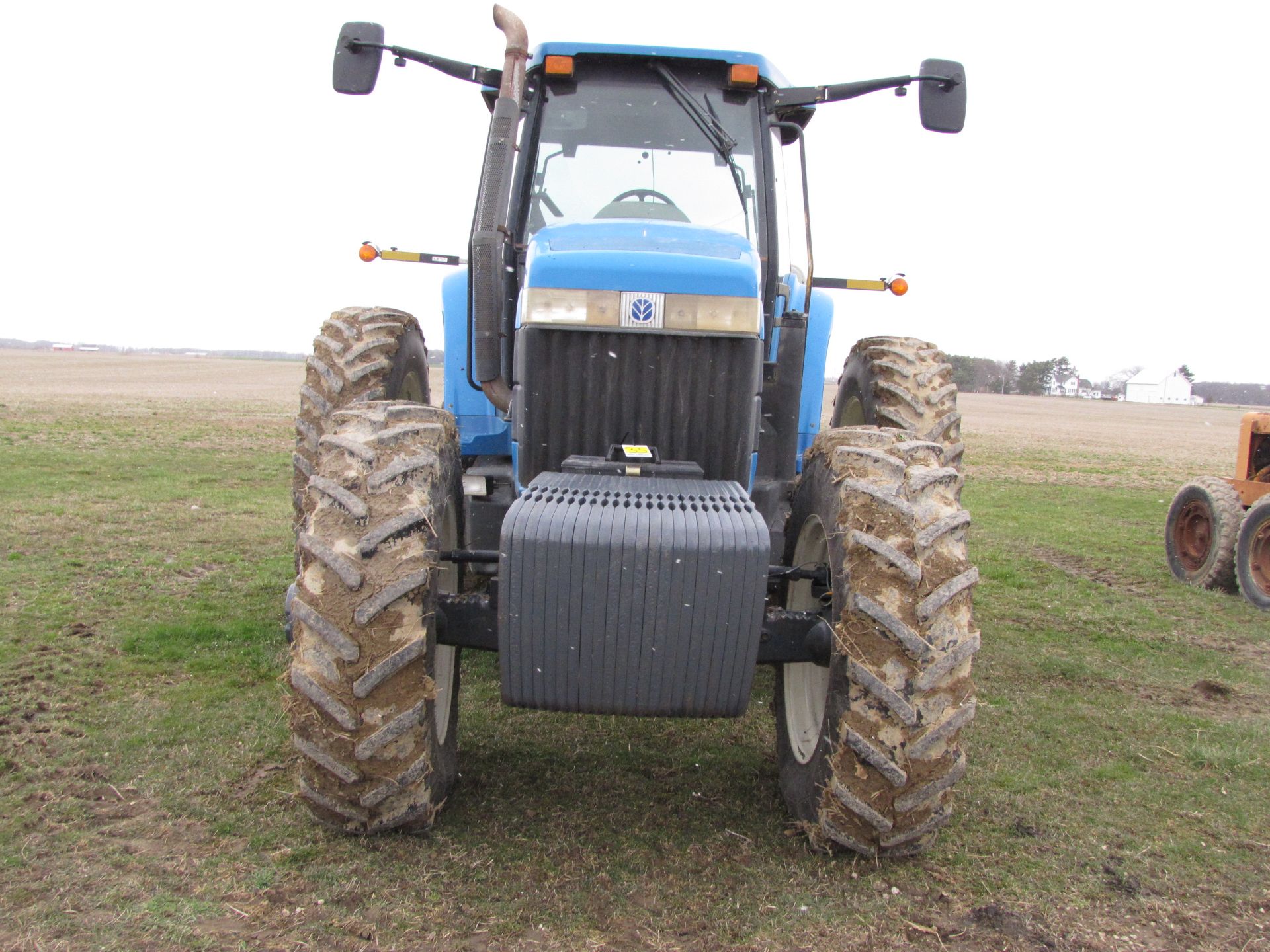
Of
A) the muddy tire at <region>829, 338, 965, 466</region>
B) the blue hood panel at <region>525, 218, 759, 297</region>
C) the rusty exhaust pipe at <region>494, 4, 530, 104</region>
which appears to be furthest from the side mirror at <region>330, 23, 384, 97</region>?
the muddy tire at <region>829, 338, 965, 466</region>

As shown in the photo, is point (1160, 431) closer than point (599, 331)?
No

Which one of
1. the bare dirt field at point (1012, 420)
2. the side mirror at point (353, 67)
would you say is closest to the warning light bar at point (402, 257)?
the side mirror at point (353, 67)

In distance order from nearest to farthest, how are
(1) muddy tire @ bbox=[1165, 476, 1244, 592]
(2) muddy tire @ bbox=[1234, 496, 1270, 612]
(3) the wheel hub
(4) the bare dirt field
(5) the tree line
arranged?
(2) muddy tire @ bbox=[1234, 496, 1270, 612] → (1) muddy tire @ bbox=[1165, 476, 1244, 592] → (3) the wheel hub → (4) the bare dirt field → (5) the tree line

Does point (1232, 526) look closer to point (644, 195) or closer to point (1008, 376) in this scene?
point (644, 195)

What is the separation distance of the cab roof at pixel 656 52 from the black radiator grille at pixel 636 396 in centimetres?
130

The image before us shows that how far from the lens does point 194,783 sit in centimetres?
378

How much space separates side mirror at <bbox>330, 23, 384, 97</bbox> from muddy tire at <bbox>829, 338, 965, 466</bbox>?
2703 millimetres

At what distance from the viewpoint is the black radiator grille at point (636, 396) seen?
3.70m

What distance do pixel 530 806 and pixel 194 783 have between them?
1.27 metres

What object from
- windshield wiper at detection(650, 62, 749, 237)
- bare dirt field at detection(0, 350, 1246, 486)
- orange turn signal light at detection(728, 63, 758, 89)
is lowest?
bare dirt field at detection(0, 350, 1246, 486)

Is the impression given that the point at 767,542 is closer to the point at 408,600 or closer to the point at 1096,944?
the point at 408,600

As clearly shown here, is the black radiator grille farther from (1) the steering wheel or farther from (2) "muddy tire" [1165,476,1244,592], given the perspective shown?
(2) "muddy tire" [1165,476,1244,592]

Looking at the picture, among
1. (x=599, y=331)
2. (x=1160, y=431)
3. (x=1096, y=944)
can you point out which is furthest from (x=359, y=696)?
(x=1160, y=431)

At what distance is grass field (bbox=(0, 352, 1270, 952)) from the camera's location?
9.85 feet
